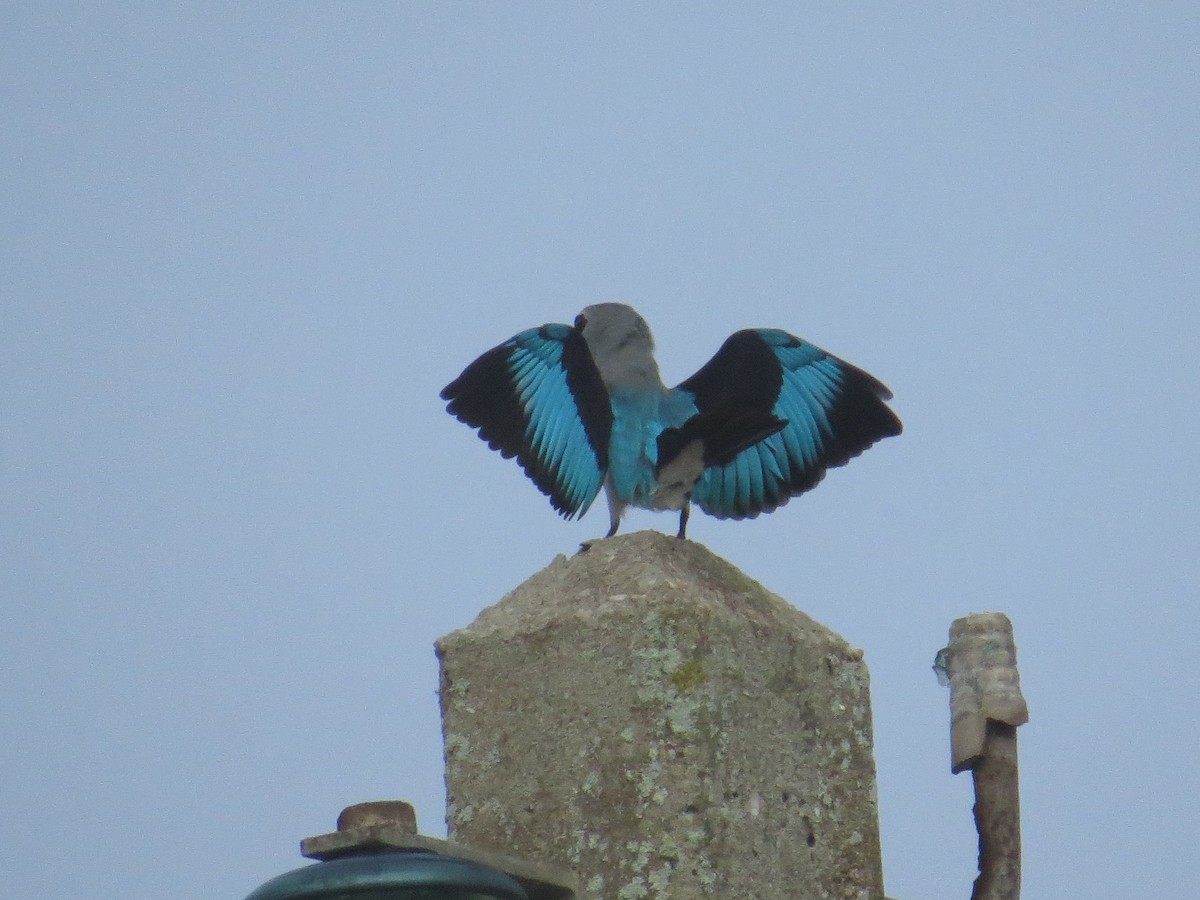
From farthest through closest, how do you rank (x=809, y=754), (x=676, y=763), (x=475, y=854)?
1. (x=809, y=754)
2. (x=676, y=763)
3. (x=475, y=854)

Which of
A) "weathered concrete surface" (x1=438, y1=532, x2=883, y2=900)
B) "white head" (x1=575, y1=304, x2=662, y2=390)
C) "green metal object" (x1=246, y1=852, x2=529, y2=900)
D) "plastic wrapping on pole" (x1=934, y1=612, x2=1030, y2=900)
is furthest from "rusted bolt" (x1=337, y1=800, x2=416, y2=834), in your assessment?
"white head" (x1=575, y1=304, x2=662, y2=390)

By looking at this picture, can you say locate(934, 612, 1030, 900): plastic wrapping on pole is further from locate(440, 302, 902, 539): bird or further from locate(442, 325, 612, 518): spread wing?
locate(442, 325, 612, 518): spread wing

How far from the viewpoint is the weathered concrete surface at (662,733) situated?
367 cm

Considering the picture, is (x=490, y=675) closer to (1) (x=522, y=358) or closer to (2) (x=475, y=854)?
(2) (x=475, y=854)

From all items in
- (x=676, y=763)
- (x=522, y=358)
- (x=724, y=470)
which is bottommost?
(x=676, y=763)

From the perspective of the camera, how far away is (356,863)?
312 cm

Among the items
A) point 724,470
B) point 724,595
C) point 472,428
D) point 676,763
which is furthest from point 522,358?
point 676,763

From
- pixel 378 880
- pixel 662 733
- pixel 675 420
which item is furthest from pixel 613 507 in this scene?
pixel 378 880

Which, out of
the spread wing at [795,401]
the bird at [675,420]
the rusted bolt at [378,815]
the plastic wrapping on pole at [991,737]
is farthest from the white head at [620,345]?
the rusted bolt at [378,815]

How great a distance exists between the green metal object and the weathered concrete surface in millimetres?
580

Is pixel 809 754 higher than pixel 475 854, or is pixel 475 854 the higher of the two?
pixel 809 754

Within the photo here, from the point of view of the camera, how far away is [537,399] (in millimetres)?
4914

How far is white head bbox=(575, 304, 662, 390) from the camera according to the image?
16.8 feet

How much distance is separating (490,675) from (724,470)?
1.09 metres
